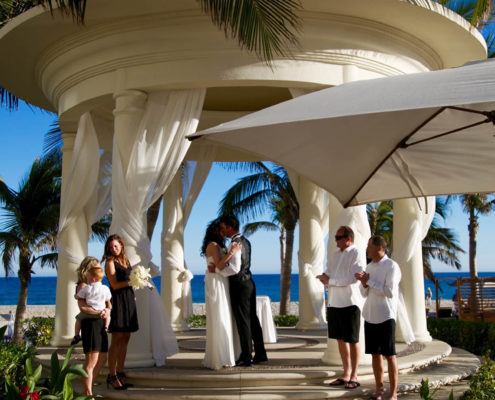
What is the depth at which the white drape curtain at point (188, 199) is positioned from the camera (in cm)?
1263

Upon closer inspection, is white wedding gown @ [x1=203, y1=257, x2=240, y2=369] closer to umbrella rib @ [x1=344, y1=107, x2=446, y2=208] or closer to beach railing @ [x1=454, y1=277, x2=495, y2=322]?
umbrella rib @ [x1=344, y1=107, x2=446, y2=208]

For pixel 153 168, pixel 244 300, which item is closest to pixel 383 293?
pixel 244 300

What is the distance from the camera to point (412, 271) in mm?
10477

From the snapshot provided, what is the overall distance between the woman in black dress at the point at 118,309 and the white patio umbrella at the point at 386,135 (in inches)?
110

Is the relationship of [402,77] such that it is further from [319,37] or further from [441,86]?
[319,37]

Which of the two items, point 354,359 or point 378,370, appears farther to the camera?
point 354,359

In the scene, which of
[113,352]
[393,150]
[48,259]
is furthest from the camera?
[48,259]

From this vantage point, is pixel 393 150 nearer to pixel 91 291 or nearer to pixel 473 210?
pixel 91 291

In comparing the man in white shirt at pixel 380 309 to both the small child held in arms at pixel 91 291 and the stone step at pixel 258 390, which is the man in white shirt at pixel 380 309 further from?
the small child held in arms at pixel 91 291

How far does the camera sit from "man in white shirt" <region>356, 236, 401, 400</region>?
6039mm

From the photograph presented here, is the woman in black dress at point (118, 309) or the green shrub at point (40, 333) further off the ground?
the woman in black dress at point (118, 309)

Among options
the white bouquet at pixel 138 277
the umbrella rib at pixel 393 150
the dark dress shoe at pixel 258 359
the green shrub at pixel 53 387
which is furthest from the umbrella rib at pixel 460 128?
the dark dress shoe at pixel 258 359

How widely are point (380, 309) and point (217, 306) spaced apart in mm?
2246

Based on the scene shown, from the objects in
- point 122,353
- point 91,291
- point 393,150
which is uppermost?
point 393,150
